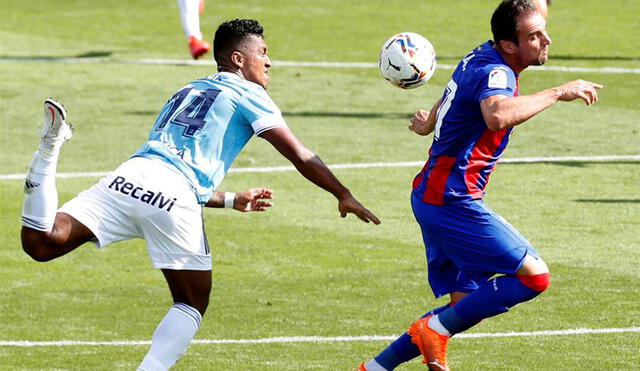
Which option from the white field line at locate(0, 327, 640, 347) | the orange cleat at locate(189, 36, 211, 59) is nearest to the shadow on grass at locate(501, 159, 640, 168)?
the white field line at locate(0, 327, 640, 347)

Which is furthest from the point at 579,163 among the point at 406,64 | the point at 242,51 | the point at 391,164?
the point at 242,51

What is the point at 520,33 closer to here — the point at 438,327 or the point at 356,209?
the point at 356,209

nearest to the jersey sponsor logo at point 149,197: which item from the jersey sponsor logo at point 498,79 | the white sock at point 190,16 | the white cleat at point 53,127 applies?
the white cleat at point 53,127

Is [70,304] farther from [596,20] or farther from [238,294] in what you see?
[596,20]

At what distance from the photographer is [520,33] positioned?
26.3 ft

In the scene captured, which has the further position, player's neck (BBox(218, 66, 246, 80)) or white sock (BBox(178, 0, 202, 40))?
white sock (BBox(178, 0, 202, 40))

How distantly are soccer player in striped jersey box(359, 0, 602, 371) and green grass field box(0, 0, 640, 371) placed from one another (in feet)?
3.23

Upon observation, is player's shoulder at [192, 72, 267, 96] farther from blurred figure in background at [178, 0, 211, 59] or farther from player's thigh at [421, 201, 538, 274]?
blurred figure in background at [178, 0, 211, 59]

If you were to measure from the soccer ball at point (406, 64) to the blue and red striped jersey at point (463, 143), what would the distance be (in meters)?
1.66

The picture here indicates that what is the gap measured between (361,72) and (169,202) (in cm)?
1484

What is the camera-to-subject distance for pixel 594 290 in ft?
35.9

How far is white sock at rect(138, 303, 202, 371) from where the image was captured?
7629mm

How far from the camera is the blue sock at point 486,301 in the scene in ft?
26.2

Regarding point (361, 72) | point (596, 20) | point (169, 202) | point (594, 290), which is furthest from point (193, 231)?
point (596, 20)
